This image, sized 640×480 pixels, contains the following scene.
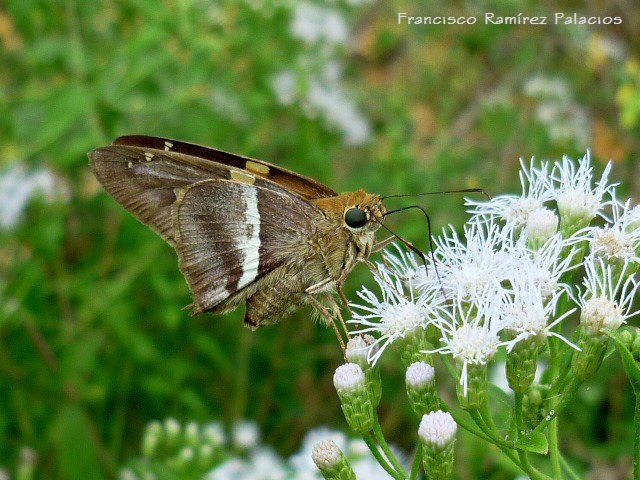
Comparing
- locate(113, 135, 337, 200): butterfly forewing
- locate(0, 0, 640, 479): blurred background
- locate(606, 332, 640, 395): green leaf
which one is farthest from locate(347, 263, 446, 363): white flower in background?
locate(0, 0, 640, 479): blurred background

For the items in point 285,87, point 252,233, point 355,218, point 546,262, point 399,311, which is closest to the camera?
point 546,262

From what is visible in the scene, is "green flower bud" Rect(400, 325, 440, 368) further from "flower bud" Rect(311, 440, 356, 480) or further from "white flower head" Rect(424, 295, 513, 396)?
"flower bud" Rect(311, 440, 356, 480)

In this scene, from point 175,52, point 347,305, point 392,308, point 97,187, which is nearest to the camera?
point 392,308

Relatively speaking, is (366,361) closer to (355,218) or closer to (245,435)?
(355,218)

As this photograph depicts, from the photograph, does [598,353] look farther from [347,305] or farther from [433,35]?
[433,35]

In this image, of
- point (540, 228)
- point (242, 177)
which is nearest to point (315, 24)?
A: point (242, 177)

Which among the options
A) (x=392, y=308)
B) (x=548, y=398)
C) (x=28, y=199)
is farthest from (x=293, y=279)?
(x=28, y=199)

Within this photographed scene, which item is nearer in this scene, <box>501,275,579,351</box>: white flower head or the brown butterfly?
<box>501,275,579,351</box>: white flower head
